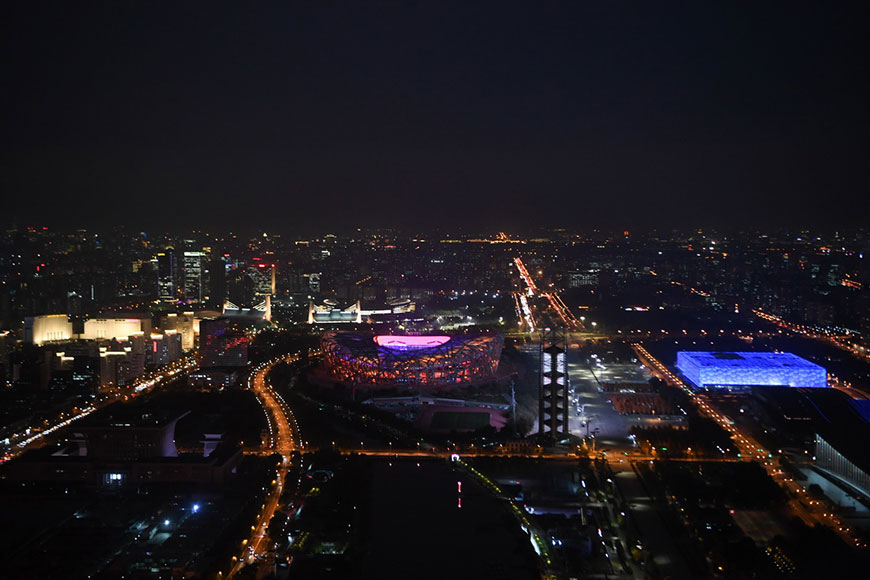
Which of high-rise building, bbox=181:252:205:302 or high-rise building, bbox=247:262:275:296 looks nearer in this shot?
high-rise building, bbox=181:252:205:302

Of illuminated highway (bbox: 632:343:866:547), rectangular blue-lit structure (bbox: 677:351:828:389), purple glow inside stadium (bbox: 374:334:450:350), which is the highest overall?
purple glow inside stadium (bbox: 374:334:450:350)

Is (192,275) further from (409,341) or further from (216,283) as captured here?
(409,341)

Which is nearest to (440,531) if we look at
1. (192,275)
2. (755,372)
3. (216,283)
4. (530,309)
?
(755,372)

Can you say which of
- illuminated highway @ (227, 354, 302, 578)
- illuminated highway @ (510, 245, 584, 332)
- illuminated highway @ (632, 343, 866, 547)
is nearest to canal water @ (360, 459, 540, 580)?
illuminated highway @ (227, 354, 302, 578)

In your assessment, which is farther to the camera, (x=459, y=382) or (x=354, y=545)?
(x=459, y=382)

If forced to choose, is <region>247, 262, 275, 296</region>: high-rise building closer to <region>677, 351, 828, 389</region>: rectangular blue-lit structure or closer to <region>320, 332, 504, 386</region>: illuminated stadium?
<region>320, 332, 504, 386</region>: illuminated stadium

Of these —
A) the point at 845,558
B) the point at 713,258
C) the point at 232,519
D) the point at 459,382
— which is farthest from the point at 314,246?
the point at 845,558

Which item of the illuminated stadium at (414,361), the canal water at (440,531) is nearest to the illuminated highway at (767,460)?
the canal water at (440,531)

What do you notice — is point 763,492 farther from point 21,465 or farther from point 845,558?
point 21,465
